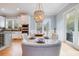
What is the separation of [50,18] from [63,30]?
3246 millimetres

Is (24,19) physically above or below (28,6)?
below

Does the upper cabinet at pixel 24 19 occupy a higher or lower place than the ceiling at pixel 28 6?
lower

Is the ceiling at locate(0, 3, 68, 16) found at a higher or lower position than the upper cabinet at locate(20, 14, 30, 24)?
higher

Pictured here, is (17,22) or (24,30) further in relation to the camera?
(17,22)

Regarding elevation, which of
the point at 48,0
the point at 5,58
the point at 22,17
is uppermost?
the point at 22,17

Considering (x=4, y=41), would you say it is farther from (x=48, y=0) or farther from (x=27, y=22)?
(x=48, y=0)

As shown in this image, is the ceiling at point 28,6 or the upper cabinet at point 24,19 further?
the upper cabinet at point 24,19

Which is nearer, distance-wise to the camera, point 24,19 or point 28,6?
point 28,6

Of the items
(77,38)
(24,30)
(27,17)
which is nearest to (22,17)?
(27,17)

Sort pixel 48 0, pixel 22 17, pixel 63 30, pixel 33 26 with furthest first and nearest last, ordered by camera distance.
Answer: pixel 33 26 < pixel 22 17 < pixel 63 30 < pixel 48 0

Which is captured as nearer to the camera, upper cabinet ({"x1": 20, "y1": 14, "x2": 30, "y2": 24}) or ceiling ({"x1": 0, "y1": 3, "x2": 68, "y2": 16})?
ceiling ({"x1": 0, "y1": 3, "x2": 68, "y2": 16})

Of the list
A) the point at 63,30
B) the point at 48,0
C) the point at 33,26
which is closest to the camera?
the point at 48,0

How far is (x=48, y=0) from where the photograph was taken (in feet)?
3.04

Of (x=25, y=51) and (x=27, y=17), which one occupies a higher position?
(x=27, y=17)
